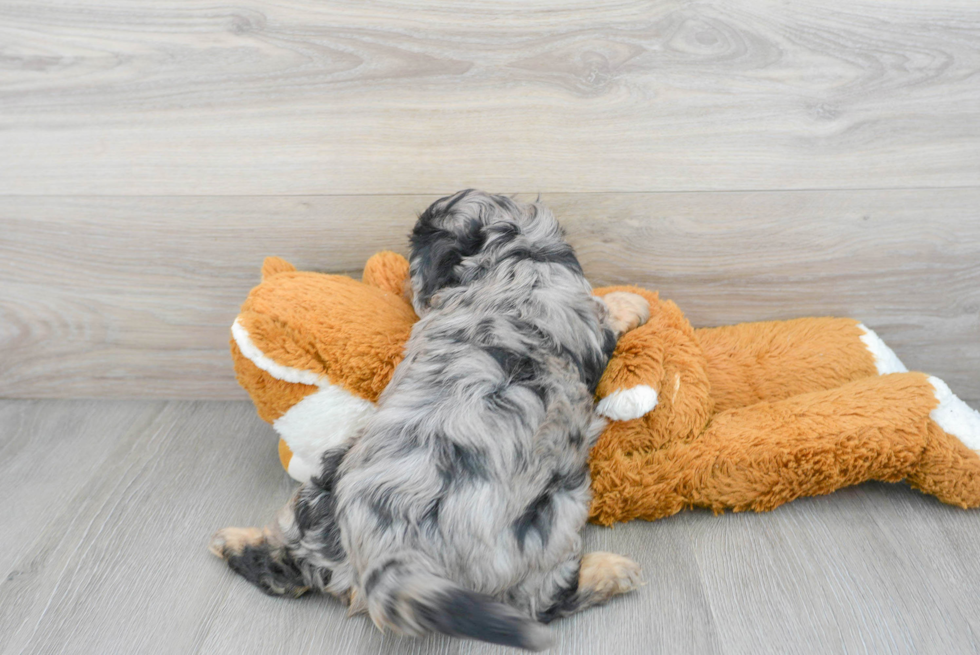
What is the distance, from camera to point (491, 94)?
1.76 m

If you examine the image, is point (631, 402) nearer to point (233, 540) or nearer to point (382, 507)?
point (382, 507)

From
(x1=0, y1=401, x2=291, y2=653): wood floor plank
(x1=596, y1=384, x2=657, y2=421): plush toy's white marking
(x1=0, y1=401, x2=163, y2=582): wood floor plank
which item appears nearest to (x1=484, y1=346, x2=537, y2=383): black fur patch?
(x1=596, y1=384, x2=657, y2=421): plush toy's white marking

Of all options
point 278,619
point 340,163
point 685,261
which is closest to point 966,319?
point 685,261

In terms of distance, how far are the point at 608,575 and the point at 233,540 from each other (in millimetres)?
812

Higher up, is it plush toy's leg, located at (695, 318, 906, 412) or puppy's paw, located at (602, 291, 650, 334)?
puppy's paw, located at (602, 291, 650, 334)

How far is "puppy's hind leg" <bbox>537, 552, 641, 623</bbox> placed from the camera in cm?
132

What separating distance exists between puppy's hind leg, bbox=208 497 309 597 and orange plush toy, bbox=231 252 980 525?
0.24 metres

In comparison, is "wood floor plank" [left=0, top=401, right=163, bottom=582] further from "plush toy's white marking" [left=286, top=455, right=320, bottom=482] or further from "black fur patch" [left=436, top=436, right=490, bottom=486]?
"black fur patch" [left=436, top=436, right=490, bottom=486]

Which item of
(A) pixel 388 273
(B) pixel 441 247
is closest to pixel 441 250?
(B) pixel 441 247

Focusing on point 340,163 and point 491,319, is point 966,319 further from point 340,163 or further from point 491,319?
point 340,163

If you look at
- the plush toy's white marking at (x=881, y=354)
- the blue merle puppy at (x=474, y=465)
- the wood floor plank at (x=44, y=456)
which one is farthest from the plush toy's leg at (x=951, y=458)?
the wood floor plank at (x=44, y=456)

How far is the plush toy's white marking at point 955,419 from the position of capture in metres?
1.60

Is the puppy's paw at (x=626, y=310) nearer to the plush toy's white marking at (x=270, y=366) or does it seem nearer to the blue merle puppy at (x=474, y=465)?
the blue merle puppy at (x=474, y=465)

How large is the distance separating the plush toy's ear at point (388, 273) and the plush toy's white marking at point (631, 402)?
597 millimetres
